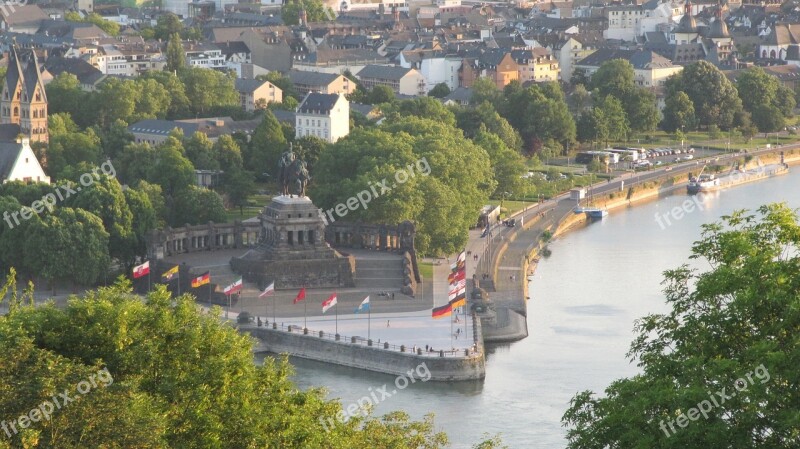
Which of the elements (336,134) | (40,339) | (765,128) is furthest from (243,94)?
(40,339)

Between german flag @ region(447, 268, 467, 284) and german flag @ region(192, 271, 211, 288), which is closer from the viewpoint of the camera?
german flag @ region(447, 268, 467, 284)

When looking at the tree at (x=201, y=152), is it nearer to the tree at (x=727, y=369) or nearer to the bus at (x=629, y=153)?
the bus at (x=629, y=153)

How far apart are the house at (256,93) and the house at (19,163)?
38.8 meters

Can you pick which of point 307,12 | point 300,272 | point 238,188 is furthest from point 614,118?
point 307,12

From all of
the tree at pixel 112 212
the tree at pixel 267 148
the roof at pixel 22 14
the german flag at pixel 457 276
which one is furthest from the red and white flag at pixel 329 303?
the roof at pixel 22 14

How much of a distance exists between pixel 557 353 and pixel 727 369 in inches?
1118

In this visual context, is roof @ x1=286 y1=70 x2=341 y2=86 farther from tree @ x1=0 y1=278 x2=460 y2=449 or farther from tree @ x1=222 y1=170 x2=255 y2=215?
tree @ x1=0 y1=278 x2=460 y2=449

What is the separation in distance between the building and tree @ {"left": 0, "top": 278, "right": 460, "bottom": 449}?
192 feet

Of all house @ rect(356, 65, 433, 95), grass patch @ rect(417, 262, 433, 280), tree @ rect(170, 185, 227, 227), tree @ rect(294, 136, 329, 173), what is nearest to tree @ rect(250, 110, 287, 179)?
tree @ rect(294, 136, 329, 173)

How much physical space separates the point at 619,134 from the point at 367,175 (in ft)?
128

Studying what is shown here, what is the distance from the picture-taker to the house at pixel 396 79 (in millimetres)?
135500

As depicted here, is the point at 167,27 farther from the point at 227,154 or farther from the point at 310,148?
the point at 310,148

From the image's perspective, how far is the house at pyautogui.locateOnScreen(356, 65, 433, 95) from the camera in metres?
136

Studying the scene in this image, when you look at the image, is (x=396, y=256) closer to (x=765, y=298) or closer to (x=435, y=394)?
(x=435, y=394)
